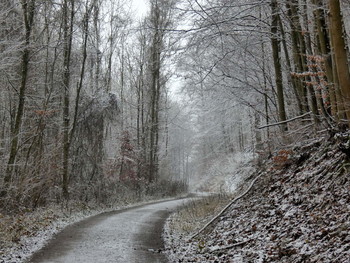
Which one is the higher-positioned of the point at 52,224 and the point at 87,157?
the point at 87,157

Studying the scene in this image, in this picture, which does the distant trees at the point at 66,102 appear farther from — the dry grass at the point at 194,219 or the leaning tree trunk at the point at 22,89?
the dry grass at the point at 194,219

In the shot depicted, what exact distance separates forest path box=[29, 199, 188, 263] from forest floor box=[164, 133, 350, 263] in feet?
1.69

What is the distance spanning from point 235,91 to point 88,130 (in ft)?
31.4

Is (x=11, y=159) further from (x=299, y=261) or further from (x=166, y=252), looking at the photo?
(x=299, y=261)

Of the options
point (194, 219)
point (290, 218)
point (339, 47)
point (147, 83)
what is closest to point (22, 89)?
point (194, 219)

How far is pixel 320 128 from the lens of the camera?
29.8ft

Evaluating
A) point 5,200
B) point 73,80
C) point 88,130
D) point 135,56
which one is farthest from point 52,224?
point 135,56

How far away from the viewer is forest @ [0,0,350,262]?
8055 millimetres

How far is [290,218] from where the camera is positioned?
664 cm

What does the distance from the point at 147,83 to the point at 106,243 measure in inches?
817

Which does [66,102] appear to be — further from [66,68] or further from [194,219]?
[194,219]

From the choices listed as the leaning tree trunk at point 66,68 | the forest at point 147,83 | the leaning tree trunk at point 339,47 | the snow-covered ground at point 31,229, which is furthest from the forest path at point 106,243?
the leaning tree trunk at point 339,47

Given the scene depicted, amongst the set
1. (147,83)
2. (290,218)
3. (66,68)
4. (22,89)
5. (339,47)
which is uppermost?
(147,83)

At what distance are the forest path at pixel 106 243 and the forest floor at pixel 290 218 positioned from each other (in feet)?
1.69
